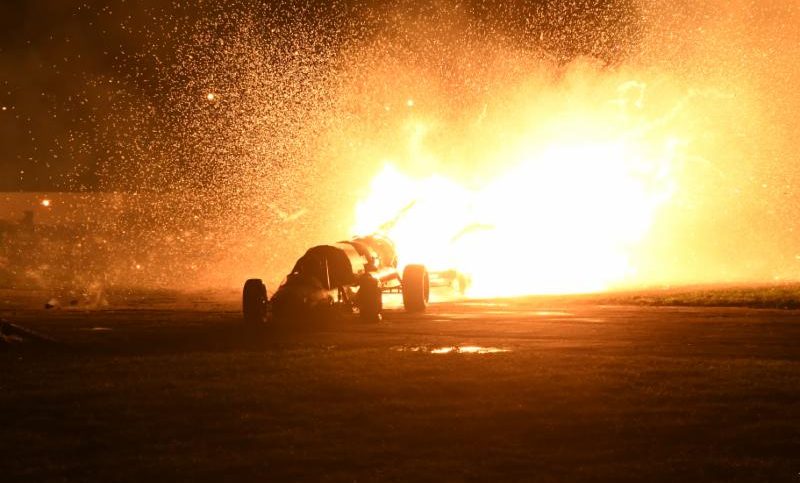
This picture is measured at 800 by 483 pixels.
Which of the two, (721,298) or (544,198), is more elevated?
(544,198)

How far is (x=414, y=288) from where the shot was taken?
29.6 m

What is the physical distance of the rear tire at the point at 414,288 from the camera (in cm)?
2959

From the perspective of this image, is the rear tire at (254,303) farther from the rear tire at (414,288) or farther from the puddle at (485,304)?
the puddle at (485,304)

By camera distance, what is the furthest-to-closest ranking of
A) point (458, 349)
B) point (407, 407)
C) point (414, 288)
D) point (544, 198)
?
point (544, 198)
point (414, 288)
point (458, 349)
point (407, 407)

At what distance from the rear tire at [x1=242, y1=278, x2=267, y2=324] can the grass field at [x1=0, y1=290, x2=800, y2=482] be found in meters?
2.76

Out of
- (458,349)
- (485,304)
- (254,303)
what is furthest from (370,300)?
(458,349)

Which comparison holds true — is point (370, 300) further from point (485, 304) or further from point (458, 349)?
point (458, 349)

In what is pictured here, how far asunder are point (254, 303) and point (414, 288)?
20.5 ft

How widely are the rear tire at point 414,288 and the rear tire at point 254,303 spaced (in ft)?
18.9

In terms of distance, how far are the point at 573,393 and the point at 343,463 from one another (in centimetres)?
481

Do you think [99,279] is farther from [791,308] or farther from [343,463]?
[343,463]

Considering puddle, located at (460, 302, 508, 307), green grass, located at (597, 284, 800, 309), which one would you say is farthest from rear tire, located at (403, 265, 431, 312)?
green grass, located at (597, 284, 800, 309)

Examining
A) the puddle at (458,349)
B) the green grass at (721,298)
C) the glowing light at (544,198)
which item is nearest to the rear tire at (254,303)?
the puddle at (458,349)

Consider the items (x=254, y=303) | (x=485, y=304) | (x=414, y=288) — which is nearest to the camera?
(x=254, y=303)
